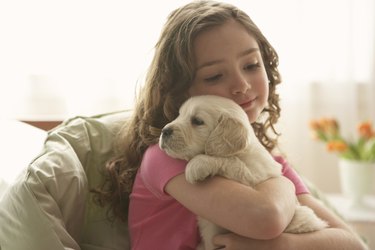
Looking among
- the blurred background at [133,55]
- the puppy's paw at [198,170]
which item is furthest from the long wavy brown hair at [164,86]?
the blurred background at [133,55]

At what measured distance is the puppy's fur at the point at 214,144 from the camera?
3.77 feet

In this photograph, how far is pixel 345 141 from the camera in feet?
7.97

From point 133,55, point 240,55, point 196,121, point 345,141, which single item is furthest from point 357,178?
point 196,121

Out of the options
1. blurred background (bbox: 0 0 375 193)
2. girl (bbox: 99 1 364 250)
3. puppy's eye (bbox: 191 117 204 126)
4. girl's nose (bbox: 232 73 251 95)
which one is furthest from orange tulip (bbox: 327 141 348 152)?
puppy's eye (bbox: 191 117 204 126)

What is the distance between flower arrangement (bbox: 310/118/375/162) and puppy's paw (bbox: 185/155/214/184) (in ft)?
4.50

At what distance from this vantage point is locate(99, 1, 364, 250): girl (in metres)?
1.12

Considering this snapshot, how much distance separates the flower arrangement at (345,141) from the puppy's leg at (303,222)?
1124mm

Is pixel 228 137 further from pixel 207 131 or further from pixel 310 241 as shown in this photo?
pixel 310 241

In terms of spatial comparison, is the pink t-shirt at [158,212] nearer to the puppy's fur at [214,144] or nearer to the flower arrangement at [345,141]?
the puppy's fur at [214,144]

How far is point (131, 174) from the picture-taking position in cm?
142

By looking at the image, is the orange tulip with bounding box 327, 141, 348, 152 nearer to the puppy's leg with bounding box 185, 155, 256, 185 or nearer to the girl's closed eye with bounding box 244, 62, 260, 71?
the girl's closed eye with bounding box 244, 62, 260, 71

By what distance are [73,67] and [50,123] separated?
637mm

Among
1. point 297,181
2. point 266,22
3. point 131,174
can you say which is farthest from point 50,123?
point 266,22

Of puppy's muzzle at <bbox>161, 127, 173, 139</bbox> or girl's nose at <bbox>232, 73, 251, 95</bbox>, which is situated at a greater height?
girl's nose at <bbox>232, 73, 251, 95</bbox>
